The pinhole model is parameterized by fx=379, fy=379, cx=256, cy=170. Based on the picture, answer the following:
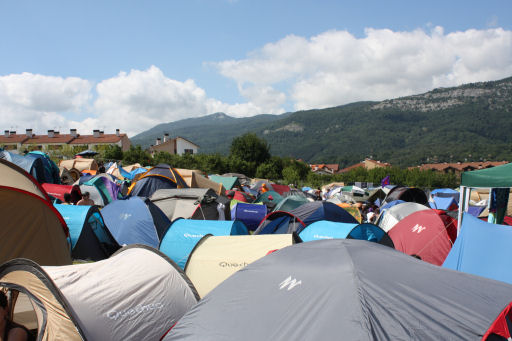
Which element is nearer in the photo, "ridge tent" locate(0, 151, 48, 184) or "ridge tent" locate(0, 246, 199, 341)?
"ridge tent" locate(0, 246, 199, 341)

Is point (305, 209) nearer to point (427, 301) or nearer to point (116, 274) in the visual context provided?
point (116, 274)

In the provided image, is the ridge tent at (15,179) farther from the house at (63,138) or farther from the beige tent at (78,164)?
the house at (63,138)

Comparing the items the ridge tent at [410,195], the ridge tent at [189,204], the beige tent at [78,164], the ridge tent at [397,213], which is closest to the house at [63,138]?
the beige tent at [78,164]

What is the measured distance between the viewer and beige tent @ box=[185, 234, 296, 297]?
545 centimetres

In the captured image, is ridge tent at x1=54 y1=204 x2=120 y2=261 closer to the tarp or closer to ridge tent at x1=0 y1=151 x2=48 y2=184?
ridge tent at x1=0 y1=151 x2=48 y2=184

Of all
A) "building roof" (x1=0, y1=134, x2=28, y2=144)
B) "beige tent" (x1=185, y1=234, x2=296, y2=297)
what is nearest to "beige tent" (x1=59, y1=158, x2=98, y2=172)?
"beige tent" (x1=185, y1=234, x2=296, y2=297)

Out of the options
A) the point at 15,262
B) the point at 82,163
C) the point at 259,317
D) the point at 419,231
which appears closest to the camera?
the point at 259,317

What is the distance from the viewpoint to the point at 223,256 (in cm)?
559

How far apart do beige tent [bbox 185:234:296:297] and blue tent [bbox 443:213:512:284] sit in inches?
91.9

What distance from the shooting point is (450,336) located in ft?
7.98

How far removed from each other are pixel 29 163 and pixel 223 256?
10639mm

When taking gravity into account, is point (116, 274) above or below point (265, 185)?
above

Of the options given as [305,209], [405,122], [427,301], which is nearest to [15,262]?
[427,301]

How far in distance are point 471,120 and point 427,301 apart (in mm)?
175019
